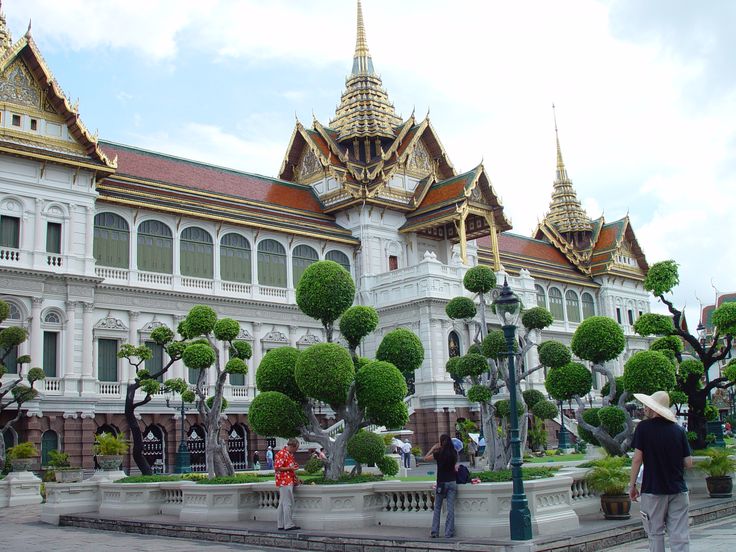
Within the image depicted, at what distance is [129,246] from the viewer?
34.8 m

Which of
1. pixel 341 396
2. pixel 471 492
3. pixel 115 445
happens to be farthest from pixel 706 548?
pixel 115 445

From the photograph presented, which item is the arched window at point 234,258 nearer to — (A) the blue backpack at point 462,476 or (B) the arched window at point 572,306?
(A) the blue backpack at point 462,476

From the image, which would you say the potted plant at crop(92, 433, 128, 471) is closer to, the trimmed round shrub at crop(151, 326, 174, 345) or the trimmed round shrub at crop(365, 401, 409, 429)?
the trimmed round shrub at crop(151, 326, 174, 345)

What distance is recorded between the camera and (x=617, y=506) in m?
14.8

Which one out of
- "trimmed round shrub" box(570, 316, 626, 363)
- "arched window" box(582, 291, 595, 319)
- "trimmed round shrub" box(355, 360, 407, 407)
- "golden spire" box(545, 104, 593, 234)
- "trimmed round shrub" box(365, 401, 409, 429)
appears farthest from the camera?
"golden spire" box(545, 104, 593, 234)

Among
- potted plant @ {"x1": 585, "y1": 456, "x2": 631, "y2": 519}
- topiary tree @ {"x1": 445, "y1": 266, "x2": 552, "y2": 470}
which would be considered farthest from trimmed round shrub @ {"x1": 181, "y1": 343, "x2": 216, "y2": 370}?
potted plant @ {"x1": 585, "y1": 456, "x2": 631, "y2": 519}

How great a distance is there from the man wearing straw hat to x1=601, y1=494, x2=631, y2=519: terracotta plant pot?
597 centimetres

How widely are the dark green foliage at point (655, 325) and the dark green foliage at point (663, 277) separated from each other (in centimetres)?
68

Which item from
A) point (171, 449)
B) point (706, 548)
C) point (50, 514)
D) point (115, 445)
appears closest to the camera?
point (706, 548)

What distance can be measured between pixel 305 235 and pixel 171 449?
1231 cm

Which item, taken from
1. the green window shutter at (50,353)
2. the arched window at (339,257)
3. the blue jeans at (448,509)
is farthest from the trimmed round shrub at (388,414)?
the arched window at (339,257)

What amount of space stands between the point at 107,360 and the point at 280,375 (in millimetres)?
18455

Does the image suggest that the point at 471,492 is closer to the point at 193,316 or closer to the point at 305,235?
the point at 193,316

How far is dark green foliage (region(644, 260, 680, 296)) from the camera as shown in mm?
22656
